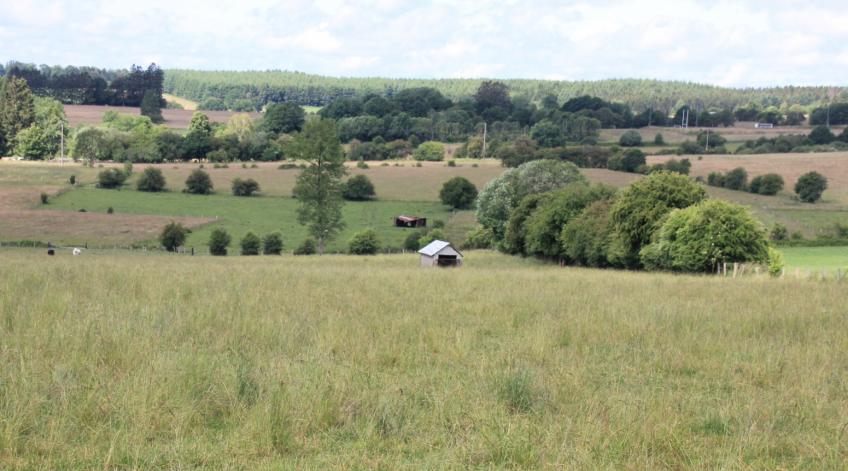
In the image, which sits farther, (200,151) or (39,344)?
(200,151)

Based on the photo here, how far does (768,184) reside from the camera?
92.5m

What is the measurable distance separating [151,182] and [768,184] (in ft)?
236

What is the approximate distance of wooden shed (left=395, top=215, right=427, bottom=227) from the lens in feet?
263

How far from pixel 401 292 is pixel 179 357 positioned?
709 cm

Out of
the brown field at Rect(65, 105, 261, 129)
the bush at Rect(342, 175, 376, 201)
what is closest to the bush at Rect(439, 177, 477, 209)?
the bush at Rect(342, 175, 376, 201)

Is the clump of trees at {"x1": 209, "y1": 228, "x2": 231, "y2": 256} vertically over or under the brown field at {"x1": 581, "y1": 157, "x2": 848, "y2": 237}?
under

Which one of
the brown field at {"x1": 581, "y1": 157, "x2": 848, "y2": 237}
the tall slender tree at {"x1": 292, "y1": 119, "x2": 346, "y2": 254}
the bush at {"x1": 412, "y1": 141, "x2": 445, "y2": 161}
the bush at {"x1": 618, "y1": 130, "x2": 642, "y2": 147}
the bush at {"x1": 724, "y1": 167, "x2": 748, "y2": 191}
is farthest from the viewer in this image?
the bush at {"x1": 618, "y1": 130, "x2": 642, "y2": 147}

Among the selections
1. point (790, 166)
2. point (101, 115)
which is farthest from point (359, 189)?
point (101, 115)

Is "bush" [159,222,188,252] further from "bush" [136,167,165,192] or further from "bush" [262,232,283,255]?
"bush" [136,167,165,192]

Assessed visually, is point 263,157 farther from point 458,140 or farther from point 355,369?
point 355,369

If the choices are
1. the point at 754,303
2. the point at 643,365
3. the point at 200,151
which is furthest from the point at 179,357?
the point at 200,151

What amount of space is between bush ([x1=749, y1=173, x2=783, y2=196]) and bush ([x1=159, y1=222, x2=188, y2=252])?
214 feet

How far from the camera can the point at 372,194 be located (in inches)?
3711

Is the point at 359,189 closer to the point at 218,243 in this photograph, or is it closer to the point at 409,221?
the point at 409,221
